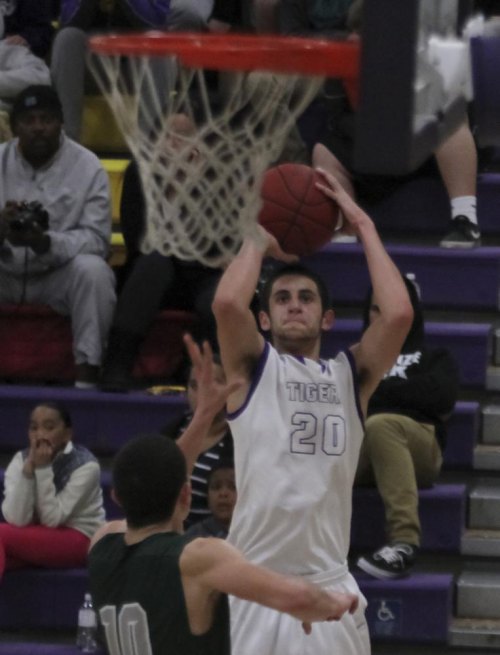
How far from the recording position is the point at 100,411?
692cm

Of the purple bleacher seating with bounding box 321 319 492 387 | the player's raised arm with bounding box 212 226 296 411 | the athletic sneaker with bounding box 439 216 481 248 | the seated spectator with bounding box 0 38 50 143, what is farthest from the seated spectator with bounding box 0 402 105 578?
the seated spectator with bounding box 0 38 50 143

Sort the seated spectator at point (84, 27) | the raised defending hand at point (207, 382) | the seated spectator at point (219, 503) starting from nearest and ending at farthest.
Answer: the raised defending hand at point (207, 382) → the seated spectator at point (219, 503) → the seated spectator at point (84, 27)

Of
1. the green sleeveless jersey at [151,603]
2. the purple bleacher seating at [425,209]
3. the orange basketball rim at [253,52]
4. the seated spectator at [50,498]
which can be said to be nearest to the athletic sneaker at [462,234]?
the purple bleacher seating at [425,209]

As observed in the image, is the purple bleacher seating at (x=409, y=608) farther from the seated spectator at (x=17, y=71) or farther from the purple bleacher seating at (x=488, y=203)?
the seated spectator at (x=17, y=71)

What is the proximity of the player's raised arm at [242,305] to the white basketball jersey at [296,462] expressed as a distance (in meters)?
0.06

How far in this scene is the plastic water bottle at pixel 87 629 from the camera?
19.7ft

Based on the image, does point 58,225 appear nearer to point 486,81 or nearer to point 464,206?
point 464,206

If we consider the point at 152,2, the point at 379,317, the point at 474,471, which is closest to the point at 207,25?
the point at 152,2

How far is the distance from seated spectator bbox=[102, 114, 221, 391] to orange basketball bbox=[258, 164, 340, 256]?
1.98m

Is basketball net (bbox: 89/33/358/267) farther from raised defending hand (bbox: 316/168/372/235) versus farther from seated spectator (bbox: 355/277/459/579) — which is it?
seated spectator (bbox: 355/277/459/579)

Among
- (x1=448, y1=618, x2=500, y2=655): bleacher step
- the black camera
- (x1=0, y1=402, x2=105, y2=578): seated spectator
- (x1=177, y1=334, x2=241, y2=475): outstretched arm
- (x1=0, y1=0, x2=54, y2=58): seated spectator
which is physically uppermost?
(x1=0, y1=0, x2=54, y2=58): seated spectator

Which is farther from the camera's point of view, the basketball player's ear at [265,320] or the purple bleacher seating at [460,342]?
the purple bleacher seating at [460,342]

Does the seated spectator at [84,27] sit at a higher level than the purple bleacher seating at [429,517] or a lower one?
higher

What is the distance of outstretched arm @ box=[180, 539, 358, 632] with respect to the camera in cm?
338
